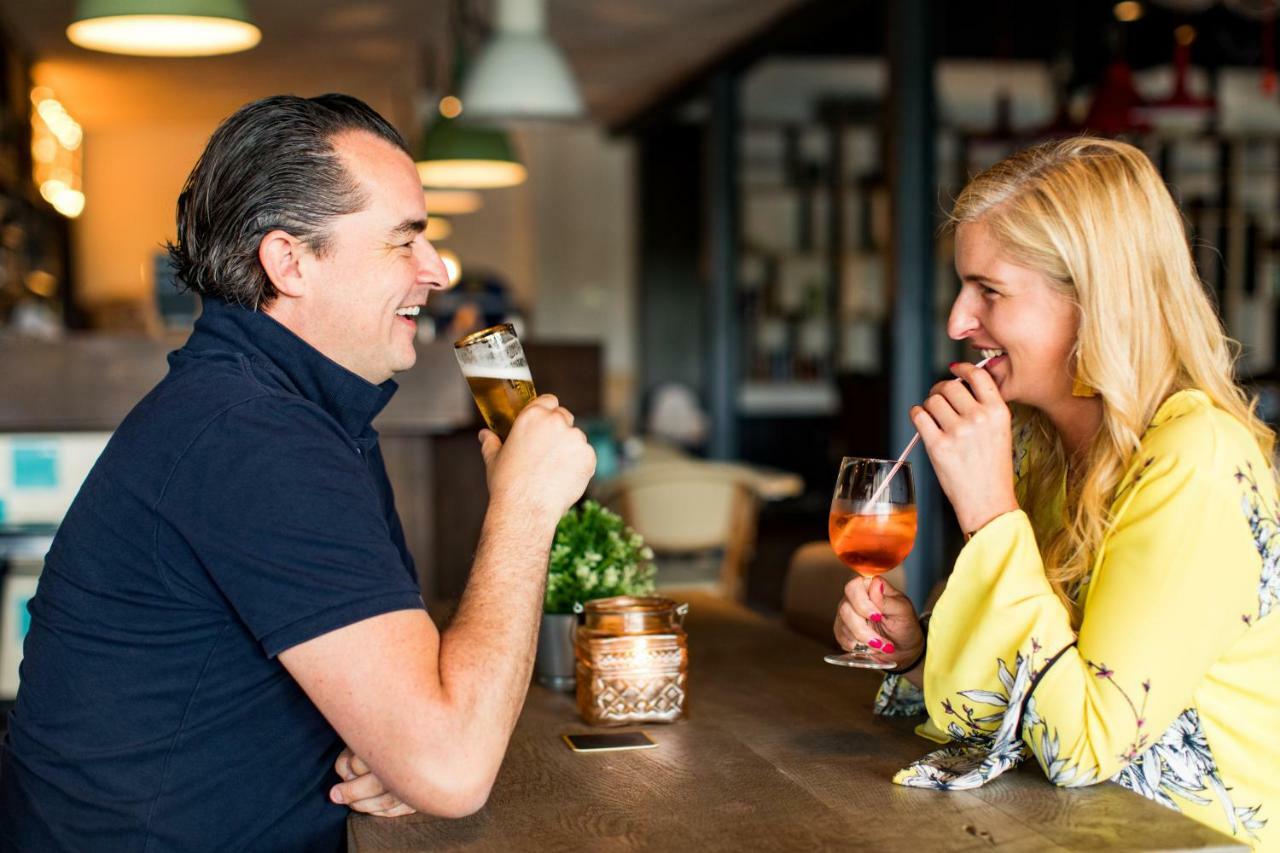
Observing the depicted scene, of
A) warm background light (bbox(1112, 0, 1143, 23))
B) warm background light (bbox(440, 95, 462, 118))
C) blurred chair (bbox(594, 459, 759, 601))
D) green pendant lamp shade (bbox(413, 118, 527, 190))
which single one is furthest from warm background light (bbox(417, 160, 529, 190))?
warm background light (bbox(1112, 0, 1143, 23))

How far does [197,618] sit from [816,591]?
1.19 metres

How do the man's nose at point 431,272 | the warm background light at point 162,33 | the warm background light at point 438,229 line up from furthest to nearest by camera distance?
the warm background light at point 438,229 → the warm background light at point 162,33 → the man's nose at point 431,272

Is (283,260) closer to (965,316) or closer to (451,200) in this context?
(965,316)

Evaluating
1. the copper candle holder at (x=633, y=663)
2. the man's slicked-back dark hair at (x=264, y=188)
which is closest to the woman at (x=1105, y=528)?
the copper candle holder at (x=633, y=663)

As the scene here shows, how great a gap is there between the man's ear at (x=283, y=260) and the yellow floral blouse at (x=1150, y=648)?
2.71ft

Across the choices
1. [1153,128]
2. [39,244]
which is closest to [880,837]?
[1153,128]

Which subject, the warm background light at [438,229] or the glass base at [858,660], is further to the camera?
the warm background light at [438,229]

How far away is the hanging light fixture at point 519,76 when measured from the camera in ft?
13.8

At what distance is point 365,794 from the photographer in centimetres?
136

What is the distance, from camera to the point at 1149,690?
1299 mm

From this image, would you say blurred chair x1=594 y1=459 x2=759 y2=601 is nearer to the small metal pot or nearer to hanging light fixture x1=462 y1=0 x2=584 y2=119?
hanging light fixture x1=462 y1=0 x2=584 y2=119

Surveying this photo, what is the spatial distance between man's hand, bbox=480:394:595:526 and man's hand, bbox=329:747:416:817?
0.31 m

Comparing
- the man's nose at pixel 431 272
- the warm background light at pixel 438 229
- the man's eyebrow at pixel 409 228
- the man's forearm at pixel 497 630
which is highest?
the warm background light at pixel 438 229

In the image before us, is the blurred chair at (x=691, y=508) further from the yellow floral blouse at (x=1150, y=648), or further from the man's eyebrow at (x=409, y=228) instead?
the yellow floral blouse at (x=1150, y=648)
